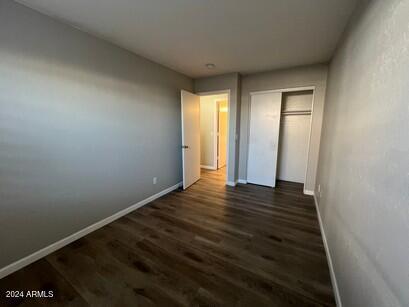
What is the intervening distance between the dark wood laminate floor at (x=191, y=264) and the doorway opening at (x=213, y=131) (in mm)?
2778

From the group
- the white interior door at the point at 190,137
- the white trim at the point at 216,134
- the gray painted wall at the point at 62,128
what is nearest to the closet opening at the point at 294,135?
the white trim at the point at 216,134

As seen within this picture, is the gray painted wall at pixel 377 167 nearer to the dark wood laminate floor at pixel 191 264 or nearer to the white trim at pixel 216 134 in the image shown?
the dark wood laminate floor at pixel 191 264

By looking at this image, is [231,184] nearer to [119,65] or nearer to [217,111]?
[217,111]

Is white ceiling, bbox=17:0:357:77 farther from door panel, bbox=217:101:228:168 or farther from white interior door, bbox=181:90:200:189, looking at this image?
door panel, bbox=217:101:228:168

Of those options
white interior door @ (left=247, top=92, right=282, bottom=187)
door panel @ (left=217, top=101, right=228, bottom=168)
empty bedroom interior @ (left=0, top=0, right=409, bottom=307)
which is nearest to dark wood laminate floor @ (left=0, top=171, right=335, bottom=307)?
empty bedroom interior @ (left=0, top=0, right=409, bottom=307)

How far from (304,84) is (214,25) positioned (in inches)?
84.6


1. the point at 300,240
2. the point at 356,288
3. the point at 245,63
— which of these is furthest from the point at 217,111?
the point at 356,288

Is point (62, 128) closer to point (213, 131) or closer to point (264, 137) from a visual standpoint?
point (264, 137)

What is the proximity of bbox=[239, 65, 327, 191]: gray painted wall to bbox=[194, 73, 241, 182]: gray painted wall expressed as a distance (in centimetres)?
24

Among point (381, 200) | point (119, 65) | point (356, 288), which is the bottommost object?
point (356, 288)

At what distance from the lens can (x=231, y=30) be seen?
1.93 m

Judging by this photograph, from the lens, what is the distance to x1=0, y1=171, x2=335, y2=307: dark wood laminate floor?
1.37 m

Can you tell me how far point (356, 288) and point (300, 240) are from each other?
42.7 inches

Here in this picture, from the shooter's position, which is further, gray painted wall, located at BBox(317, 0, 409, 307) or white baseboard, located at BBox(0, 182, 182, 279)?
white baseboard, located at BBox(0, 182, 182, 279)
